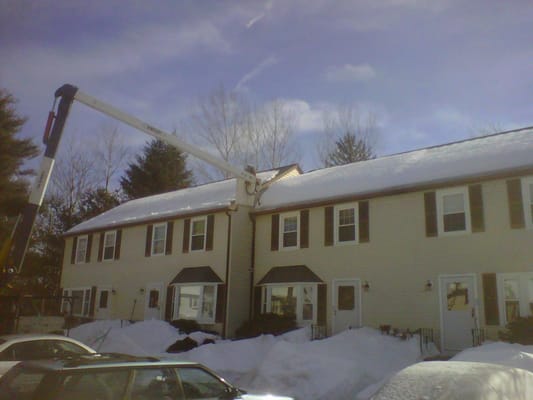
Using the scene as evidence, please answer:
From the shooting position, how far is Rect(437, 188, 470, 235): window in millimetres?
15930

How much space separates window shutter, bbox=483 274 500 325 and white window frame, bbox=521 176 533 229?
1805 millimetres

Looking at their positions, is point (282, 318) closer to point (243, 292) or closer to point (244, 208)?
point (243, 292)

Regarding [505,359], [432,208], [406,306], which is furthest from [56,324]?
[505,359]

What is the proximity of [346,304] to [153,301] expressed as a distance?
9.72 m

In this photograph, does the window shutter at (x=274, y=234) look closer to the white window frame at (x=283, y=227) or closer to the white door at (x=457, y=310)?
the white window frame at (x=283, y=227)

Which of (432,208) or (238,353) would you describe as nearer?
(238,353)

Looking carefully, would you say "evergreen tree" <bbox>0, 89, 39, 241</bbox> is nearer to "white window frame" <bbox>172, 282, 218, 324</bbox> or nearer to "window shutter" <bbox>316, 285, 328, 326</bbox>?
"white window frame" <bbox>172, 282, 218, 324</bbox>

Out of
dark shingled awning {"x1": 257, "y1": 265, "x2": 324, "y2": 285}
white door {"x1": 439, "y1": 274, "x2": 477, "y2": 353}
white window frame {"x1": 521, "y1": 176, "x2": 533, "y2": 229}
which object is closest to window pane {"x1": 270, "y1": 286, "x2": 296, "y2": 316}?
dark shingled awning {"x1": 257, "y1": 265, "x2": 324, "y2": 285}

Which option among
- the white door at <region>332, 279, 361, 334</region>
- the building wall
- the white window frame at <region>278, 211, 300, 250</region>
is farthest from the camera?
the white window frame at <region>278, 211, 300, 250</region>

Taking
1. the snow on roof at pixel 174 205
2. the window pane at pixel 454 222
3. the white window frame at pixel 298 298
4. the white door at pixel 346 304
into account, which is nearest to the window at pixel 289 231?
the white window frame at pixel 298 298

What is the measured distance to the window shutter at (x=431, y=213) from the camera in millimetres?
16438

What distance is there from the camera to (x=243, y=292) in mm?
21234

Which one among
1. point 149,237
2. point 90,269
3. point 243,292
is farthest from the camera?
point 90,269

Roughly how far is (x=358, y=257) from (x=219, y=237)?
248 inches
